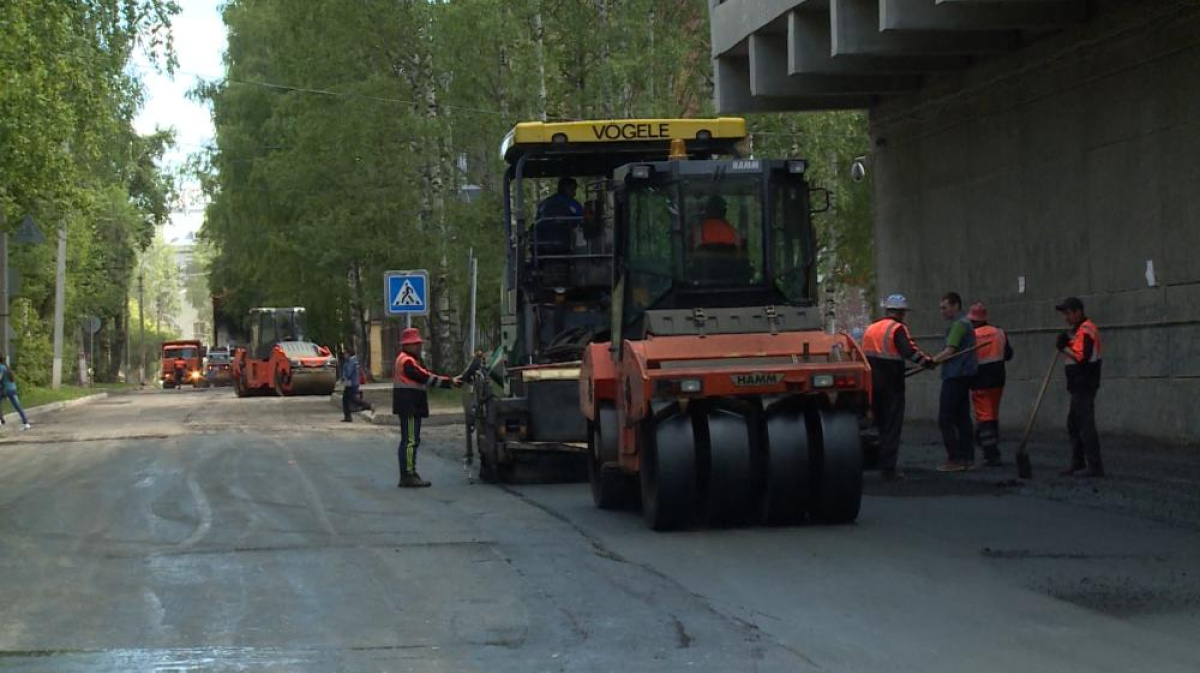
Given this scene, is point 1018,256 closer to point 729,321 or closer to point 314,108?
point 729,321

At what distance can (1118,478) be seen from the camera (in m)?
15.2

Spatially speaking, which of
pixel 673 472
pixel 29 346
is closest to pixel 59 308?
pixel 29 346

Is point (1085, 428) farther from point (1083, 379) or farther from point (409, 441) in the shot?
point (409, 441)

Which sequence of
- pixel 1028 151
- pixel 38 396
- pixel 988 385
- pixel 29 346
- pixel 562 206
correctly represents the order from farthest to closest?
1. pixel 29 346
2. pixel 38 396
3. pixel 1028 151
4. pixel 562 206
5. pixel 988 385

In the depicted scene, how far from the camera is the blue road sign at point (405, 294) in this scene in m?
29.3

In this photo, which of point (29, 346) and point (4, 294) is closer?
point (4, 294)

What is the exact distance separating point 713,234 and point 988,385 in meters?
5.05

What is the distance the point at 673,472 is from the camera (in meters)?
11.9

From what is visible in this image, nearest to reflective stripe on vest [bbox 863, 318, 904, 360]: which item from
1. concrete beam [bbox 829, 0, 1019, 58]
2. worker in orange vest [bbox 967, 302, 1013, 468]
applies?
worker in orange vest [bbox 967, 302, 1013, 468]

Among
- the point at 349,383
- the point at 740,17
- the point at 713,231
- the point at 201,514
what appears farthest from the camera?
the point at 349,383

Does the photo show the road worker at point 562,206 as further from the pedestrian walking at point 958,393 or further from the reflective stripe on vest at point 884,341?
the pedestrian walking at point 958,393

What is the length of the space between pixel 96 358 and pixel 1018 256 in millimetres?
79615

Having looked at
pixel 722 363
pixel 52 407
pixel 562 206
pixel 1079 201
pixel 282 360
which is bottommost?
pixel 52 407

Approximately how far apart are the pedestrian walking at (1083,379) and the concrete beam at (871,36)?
6.34m
